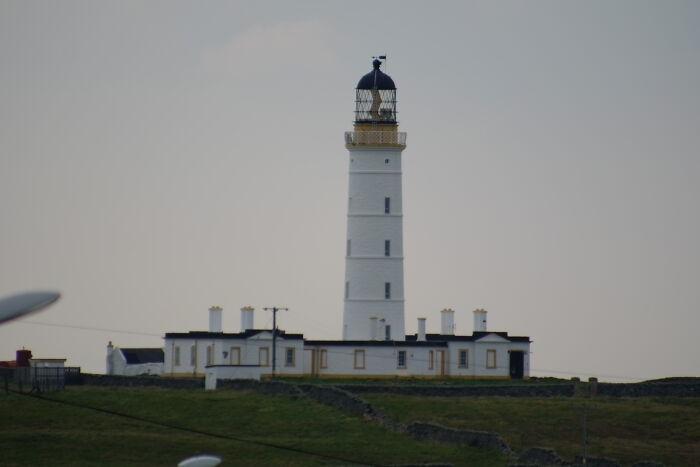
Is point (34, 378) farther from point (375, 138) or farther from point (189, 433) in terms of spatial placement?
point (375, 138)

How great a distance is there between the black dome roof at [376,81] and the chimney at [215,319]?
41.5 feet

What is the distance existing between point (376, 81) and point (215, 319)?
1368 centimetres

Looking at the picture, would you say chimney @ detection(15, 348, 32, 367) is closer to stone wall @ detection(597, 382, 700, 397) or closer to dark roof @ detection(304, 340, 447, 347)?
dark roof @ detection(304, 340, 447, 347)

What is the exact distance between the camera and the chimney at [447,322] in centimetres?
7631

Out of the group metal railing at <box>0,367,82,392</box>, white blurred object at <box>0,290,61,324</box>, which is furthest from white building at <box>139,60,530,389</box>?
white blurred object at <box>0,290,61,324</box>

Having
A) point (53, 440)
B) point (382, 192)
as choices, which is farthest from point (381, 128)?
point (53, 440)

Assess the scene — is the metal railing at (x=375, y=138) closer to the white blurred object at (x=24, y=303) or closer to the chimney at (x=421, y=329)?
the chimney at (x=421, y=329)

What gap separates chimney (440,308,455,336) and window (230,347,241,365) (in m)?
10.2

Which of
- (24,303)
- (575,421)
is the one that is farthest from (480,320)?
(24,303)

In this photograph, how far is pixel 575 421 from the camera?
→ 60188 mm

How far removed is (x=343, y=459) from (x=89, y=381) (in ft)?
68.3

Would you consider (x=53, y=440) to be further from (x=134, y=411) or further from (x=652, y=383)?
(x=652, y=383)

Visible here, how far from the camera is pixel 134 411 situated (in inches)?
2347

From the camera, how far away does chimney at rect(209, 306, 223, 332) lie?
73625 mm
